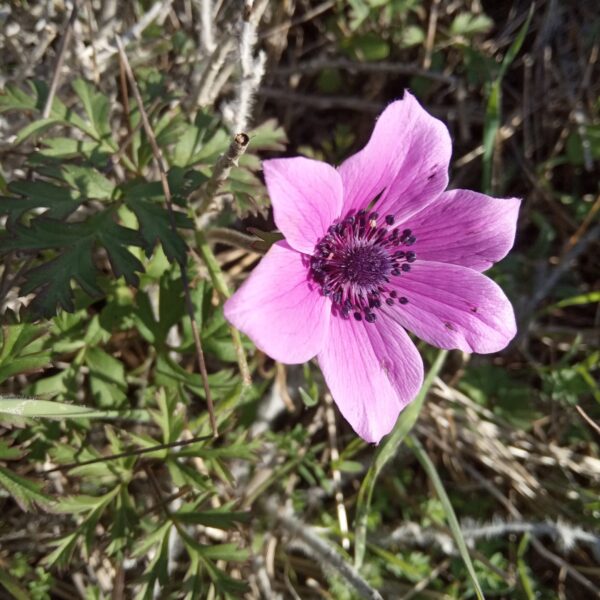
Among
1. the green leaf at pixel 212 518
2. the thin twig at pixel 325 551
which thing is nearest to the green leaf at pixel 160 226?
the green leaf at pixel 212 518

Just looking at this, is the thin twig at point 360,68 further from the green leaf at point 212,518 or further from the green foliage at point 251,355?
the green leaf at point 212,518

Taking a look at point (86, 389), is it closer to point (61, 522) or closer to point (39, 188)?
point (61, 522)

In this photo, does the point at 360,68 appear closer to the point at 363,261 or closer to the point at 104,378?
the point at 363,261

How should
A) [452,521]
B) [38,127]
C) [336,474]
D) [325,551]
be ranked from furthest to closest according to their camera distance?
[336,474] < [325,551] < [452,521] < [38,127]

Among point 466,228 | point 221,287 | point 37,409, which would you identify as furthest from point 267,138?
point 37,409

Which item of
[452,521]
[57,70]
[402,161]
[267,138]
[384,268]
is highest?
[57,70]
